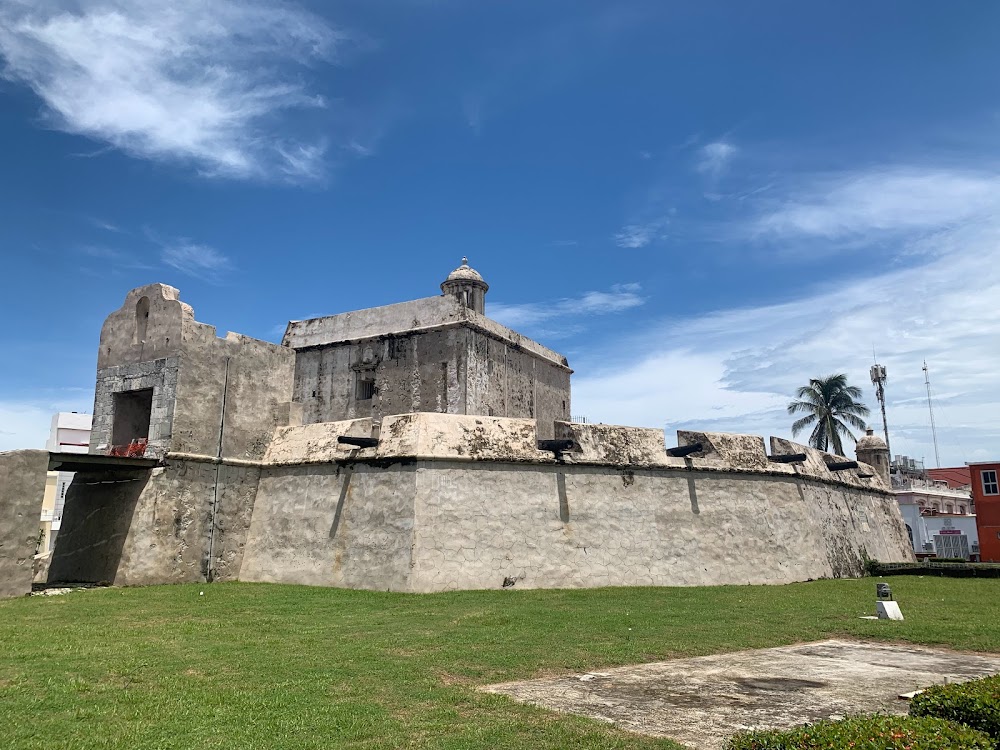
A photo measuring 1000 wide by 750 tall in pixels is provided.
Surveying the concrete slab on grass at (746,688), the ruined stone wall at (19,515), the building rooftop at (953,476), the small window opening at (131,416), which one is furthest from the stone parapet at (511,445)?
the building rooftop at (953,476)

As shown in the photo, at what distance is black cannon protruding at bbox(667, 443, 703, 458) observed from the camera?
57.5 ft

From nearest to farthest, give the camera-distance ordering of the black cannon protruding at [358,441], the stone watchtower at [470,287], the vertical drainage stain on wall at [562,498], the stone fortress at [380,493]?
the stone fortress at [380,493]
the black cannon protruding at [358,441]
the vertical drainage stain on wall at [562,498]
the stone watchtower at [470,287]

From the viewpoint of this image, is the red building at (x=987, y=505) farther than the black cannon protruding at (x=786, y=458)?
Yes

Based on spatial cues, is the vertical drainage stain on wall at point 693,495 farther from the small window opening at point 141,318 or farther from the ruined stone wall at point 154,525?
the small window opening at point 141,318

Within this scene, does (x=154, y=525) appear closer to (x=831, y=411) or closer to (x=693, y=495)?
(x=693, y=495)

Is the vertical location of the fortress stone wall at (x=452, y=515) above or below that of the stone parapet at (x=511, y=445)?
below

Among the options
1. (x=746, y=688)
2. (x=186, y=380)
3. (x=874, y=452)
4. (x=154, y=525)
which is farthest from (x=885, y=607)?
(x=874, y=452)

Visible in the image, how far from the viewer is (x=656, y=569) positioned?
53.0ft

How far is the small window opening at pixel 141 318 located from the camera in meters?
17.6

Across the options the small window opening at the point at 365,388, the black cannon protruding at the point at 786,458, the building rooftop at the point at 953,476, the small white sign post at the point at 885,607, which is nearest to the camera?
the small white sign post at the point at 885,607

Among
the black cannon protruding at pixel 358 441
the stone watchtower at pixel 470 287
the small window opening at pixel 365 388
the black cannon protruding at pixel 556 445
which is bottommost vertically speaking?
the black cannon protruding at pixel 556 445

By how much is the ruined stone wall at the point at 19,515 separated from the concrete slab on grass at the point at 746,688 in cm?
1174

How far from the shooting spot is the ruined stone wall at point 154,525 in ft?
50.2

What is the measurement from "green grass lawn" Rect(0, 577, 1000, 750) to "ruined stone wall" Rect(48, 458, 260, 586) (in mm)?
1252
